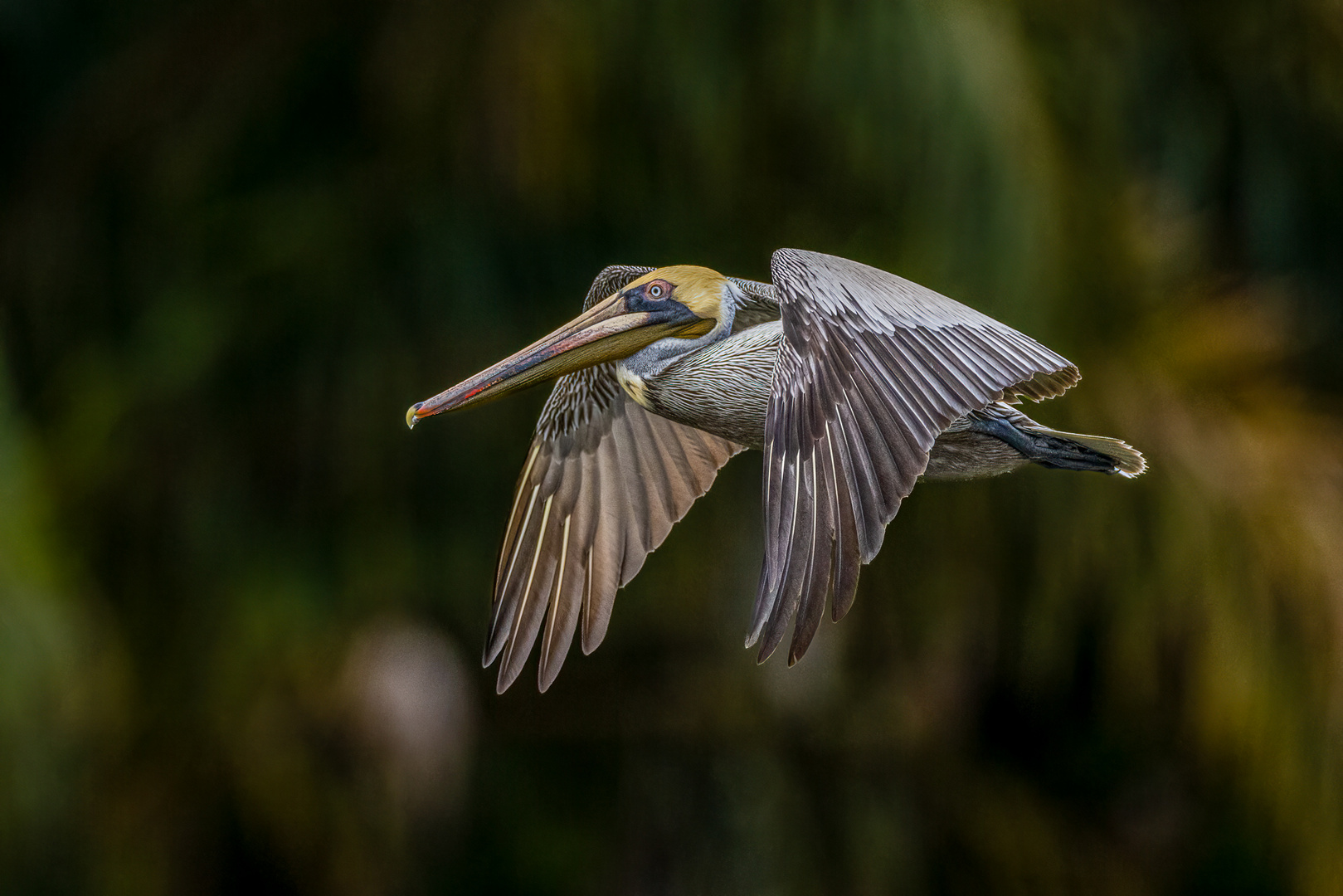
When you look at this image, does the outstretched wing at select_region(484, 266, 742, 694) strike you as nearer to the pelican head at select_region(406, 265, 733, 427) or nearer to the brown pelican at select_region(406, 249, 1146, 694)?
the brown pelican at select_region(406, 249, 1146, 694)

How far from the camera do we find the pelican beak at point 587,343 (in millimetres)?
2193

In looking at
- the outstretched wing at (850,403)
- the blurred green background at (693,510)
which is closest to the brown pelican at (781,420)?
the outstretched wing at (850,403)

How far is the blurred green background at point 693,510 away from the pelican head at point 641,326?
90.9 inches

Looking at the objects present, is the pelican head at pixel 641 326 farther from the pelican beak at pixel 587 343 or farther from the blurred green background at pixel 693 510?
the blurred green background at pixel 693 510

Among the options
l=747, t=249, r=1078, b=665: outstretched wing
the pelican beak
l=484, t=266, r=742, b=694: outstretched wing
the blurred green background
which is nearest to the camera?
l=747, t=249, r=1078, b=665: outstretched wing

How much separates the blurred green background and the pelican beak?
7.71ft

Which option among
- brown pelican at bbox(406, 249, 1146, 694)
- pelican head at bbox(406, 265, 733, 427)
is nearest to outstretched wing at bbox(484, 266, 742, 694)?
brown pelican at bbox(406, 249, 1146, 694)

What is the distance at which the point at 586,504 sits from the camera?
2.92 m

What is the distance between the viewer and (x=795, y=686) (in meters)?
6.36

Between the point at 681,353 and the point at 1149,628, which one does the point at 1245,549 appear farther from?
the point at 681,353

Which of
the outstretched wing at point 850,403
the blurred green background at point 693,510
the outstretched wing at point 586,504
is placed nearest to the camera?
the outstretched wing at point 850,403

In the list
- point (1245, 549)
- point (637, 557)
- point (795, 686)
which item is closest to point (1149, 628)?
point (1245, 549)

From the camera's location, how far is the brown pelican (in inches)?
78.9

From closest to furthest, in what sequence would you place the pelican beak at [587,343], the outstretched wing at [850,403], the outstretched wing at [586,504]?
the outstretched wing at [850,403], the pelican beak at [587,343], the outstretched wing at [586,504]
